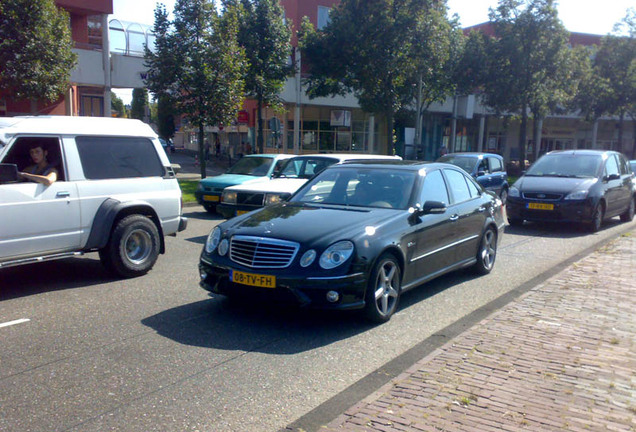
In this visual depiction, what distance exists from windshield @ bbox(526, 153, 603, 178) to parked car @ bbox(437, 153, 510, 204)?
2.22 m

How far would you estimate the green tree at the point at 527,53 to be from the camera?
96.5 feet

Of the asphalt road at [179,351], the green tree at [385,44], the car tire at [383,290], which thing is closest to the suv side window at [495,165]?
the green tree at [385,44]

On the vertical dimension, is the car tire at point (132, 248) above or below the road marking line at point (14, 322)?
above

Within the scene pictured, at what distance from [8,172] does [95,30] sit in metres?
21.5

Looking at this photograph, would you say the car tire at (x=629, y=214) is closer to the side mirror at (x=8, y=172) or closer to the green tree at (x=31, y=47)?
the side mirror at (x=8, y=172)

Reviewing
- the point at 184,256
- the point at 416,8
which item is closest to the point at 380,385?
the point at 184,256

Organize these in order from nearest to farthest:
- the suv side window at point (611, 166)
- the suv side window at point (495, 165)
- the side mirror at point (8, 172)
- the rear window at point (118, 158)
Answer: the side mirror at point (8, 172) < the rear window at point (118, 158) < the suv side window at point (611, 166) < the suv side window at point (495, 165)

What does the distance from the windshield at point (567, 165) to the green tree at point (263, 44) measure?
1443 centimetres

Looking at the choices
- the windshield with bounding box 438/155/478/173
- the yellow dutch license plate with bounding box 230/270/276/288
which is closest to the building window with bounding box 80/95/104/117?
the windshield with bounding box 438/155/478/173

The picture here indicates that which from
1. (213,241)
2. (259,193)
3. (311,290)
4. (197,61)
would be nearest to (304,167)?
(259,193)

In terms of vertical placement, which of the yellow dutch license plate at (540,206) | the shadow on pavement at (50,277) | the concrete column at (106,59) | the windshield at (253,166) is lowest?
the shadow on pavement at (50,277)

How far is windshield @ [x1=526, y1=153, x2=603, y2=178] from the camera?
13.5 metres

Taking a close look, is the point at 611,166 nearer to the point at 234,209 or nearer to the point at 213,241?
the point at 234,209

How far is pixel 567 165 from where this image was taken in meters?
13.8
